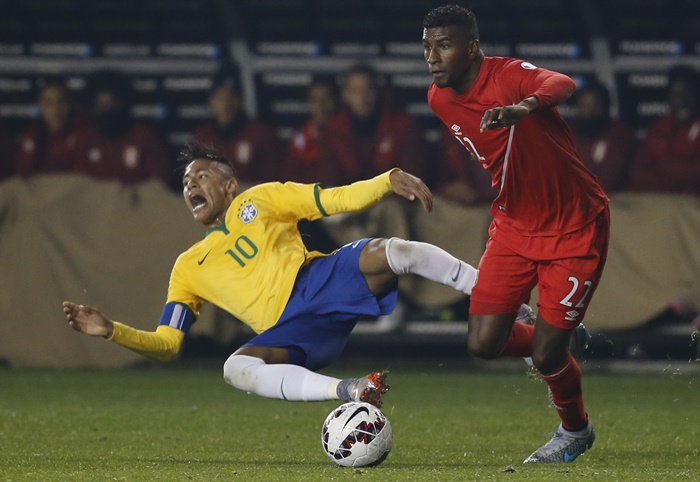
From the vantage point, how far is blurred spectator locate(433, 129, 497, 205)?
11742mm

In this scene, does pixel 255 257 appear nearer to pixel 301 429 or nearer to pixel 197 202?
pixel 197 202

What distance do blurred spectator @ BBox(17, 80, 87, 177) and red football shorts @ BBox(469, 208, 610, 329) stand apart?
6.92 m

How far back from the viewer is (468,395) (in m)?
10.1

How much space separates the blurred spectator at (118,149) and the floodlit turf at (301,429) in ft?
6.17

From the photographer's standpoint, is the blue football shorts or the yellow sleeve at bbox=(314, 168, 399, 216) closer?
the yellow sleeve at bbox=(314, 168, 399, 216)

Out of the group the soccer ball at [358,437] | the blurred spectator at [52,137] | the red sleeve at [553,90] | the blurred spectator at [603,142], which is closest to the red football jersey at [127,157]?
the blurred spectator at [52,137]

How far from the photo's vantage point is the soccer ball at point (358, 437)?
6004mm

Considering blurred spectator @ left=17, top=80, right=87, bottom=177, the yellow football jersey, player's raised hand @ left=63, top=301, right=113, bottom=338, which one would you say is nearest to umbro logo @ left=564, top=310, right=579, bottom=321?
the yellow football jersey

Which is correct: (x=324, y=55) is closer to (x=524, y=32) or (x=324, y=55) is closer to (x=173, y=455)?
(x=524, y=32)

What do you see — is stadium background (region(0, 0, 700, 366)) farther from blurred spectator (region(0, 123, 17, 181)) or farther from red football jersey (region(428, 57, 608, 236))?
red football jersey (region(428, 57, 608, 236))

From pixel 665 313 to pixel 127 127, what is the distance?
201 inches

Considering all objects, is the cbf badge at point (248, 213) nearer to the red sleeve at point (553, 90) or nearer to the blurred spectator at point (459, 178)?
the red sleeve at point (553, 90)

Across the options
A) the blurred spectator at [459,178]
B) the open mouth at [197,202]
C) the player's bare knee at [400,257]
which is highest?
the open mouth at [197,202]

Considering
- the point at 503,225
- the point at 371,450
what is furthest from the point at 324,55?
the point at 371,450
